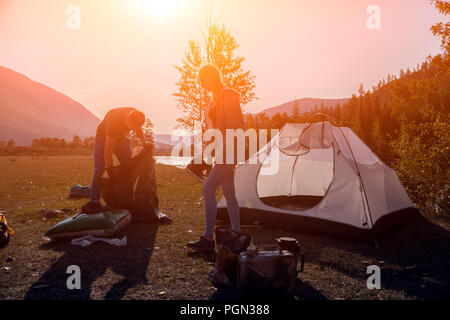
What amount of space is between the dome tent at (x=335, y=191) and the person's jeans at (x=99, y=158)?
6.74 feet

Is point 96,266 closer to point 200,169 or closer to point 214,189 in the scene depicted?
point 214,189

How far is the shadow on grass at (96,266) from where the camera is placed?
3181 millimetres

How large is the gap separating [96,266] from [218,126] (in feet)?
7.52

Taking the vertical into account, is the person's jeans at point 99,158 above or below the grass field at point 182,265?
above

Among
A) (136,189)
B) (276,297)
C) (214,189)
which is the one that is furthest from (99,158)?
(276,297)

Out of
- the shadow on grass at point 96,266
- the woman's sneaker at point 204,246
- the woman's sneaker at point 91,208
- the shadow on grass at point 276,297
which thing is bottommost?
the shadow on grass at point 276,297

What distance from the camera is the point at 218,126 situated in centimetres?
423

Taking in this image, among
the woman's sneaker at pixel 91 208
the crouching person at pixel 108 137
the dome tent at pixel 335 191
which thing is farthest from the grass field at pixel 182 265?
the crouching person at pixel 108 137

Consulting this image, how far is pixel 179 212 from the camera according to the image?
7.45 meters

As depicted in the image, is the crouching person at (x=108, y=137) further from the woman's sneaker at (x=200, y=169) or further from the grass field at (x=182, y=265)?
the woman's sneaker at (x=200, y=169)

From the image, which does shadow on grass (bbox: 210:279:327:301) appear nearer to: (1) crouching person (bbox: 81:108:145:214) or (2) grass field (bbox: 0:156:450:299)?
(2) grass field (bbox: 0:156:450:299)

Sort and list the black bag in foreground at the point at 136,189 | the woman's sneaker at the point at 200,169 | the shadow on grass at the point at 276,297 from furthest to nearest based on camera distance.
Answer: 1. the black bag in foreground at the point at 136,189
2. the woman's sneaker at the point at 200,169
3. the shadow on grass at the point at 276,297

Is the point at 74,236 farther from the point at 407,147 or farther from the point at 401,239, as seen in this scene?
the point at 407,147

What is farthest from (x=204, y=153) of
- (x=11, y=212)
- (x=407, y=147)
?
(x=407, y=147)
